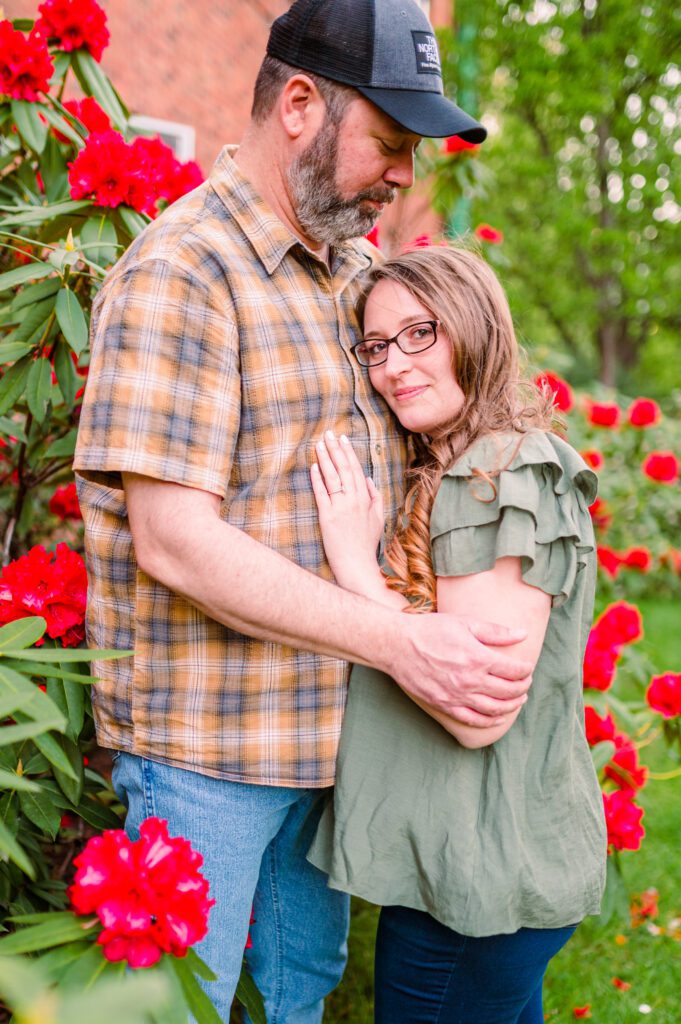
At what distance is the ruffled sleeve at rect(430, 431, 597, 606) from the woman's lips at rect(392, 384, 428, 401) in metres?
0.21

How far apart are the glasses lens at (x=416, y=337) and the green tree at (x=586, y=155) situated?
31.8 feet

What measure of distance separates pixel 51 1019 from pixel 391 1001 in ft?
4.47

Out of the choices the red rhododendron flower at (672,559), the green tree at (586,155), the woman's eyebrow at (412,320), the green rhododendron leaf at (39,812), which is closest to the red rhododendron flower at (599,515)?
the red rhododendron flower at (672,559)

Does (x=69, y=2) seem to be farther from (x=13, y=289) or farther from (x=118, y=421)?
(x=118, y=421)

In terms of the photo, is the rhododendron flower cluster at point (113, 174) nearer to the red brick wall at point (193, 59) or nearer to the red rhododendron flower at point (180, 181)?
the red rhododendron flower at point (180, 181)

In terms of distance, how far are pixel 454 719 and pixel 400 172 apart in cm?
107

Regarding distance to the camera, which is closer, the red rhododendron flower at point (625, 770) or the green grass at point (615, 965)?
the red rhododendron flower at point (625, 770)

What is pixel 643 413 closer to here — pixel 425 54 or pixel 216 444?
pixel 425 54

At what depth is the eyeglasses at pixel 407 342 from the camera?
5.90 feet

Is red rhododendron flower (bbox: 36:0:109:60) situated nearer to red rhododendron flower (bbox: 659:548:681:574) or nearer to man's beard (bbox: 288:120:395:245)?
man's beard (bbox: 288:120:395:245)

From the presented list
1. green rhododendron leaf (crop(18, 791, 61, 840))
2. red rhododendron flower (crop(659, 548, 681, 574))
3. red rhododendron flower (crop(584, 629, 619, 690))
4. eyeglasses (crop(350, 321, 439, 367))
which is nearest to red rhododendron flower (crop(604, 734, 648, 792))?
red rhododendron flower (crop(584, 629, 619, 690))

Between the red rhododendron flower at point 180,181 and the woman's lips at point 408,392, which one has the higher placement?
the red rhododendron flower at point 180,181

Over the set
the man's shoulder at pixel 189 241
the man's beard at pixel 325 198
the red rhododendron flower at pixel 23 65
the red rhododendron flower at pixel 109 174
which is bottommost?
the man's shoulder at pixel 189 241

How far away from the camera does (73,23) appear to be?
2.38 metres
